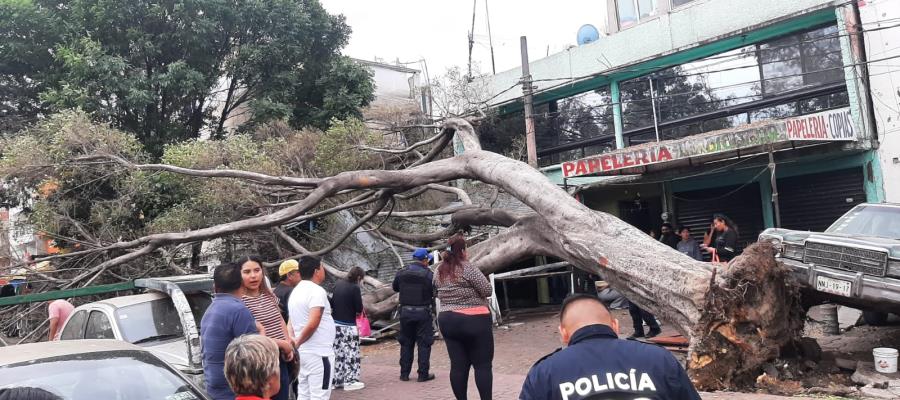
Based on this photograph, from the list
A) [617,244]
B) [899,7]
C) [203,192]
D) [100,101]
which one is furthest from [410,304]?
[100,101]

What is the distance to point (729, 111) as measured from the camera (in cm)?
1438

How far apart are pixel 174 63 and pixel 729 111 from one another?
1368cm

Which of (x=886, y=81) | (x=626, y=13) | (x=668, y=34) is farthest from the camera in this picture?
(x=626, y=13)

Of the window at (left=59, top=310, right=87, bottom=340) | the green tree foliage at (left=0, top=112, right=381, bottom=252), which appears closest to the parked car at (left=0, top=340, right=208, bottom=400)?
the window at (left=59, top=310, right=87, bottom=340)

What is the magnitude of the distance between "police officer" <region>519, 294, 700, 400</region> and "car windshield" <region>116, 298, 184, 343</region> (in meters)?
5.75

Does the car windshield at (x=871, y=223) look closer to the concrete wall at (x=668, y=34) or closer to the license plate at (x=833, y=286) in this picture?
the license plate at (x=833, y=286)

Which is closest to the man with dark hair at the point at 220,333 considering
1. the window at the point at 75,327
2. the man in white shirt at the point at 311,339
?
the man in white shirt at the point at 311,339

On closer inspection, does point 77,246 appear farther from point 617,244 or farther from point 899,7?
point 899,7

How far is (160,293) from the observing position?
7352mm

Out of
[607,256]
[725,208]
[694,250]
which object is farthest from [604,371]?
[725,208]

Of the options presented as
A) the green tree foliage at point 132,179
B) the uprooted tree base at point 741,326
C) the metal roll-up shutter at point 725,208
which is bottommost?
the uprooted tree base at point 741,326

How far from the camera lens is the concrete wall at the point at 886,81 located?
460 inches

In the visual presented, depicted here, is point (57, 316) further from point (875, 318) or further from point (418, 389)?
point (875, 318)

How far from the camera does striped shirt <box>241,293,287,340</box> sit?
5.11 metres
